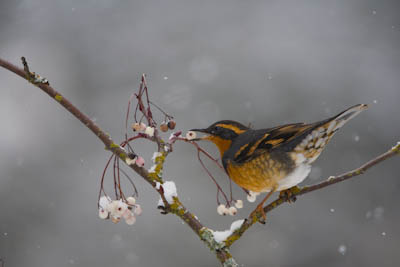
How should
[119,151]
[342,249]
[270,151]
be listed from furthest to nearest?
[342,249] → [270,151] → [119,151]

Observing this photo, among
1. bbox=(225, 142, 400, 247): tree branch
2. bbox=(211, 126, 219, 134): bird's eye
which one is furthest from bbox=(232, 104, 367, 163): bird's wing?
bbox=(225, 142, 400, 247): tree branch

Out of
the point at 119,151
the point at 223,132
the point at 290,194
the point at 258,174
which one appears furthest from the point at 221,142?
the point at 119,151

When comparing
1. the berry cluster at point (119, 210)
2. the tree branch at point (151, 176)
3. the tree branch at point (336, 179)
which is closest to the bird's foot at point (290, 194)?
the tree branch at point (336, 179)

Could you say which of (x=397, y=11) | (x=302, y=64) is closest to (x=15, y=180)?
(x=302, y=64)

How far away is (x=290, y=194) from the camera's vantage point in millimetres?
2266

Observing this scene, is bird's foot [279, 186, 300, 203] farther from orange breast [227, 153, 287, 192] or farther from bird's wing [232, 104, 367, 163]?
bird's wing [232, 104, 367, 163]

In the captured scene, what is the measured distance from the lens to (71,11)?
1038cm

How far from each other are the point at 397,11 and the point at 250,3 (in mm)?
3477

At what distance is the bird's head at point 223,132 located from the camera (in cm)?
242

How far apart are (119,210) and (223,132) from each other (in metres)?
0.88

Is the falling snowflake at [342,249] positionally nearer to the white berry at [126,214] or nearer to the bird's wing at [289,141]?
the bird's wing at [289,141]

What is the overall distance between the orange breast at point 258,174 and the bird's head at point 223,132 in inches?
4.9

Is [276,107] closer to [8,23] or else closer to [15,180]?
[15,180]

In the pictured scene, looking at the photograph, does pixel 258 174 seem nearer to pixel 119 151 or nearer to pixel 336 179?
pixel 336 179
